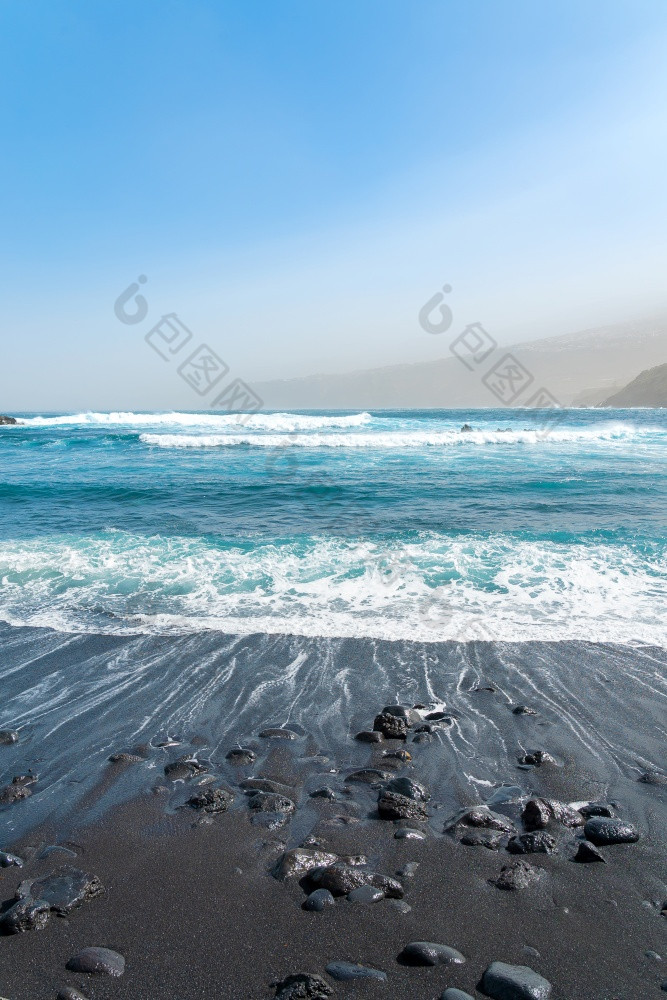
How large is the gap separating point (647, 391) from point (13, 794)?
138133mm

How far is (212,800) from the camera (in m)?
3.37

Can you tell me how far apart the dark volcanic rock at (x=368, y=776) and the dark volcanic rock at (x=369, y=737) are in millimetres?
412

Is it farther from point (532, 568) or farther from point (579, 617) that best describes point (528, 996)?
point (532, 568)

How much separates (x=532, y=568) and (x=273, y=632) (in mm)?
4379

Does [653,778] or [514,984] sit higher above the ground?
[514,984]

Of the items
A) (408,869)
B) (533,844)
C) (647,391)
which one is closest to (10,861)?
(408,869)

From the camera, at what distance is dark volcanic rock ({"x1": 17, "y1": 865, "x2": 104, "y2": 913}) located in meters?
2.53

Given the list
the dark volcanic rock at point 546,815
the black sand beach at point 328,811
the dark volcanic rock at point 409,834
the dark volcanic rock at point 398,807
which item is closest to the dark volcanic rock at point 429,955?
the black sand beach at point 328,811

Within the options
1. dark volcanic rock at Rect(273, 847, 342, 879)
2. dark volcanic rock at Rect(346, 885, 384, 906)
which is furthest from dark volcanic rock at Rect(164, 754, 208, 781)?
dark volcanic rock at Rect(346, 885, 384, 906)

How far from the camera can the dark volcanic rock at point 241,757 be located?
385cm

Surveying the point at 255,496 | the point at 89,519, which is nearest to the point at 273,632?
the point at 89,519

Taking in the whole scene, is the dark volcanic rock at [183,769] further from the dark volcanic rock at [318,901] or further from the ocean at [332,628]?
the dark volcanic rock at [318,901]

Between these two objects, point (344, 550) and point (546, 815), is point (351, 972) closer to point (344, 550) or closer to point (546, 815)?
point (546, 815)

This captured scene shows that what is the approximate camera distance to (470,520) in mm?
12102
